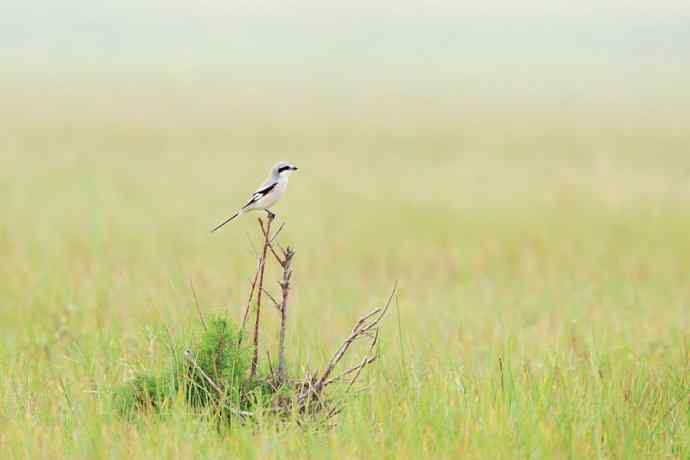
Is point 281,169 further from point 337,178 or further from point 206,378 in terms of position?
point 337,178

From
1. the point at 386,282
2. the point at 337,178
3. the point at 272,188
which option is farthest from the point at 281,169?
the point at 337,178

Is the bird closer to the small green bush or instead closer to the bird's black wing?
the bird's black wing

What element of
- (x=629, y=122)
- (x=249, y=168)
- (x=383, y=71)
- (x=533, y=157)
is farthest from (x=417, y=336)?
(x=383, y=71)

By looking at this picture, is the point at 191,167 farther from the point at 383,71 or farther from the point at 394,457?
the point at 383,71

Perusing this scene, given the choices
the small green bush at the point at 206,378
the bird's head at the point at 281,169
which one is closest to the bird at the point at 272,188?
the bird's head at the point at 281,169

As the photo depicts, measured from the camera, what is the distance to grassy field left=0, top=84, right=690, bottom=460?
4.35 m

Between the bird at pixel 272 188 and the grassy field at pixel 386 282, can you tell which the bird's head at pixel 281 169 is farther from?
the grassy field at pixel 386 282

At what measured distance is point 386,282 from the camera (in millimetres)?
10531

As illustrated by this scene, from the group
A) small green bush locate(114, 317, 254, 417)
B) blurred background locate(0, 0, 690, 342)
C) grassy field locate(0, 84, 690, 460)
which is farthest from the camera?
blurred background locate(0, 0, 690, 342)

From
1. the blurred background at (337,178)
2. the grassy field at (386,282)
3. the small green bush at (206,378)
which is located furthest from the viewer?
the blurred background at (337,178)

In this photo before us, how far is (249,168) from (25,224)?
8.11 m

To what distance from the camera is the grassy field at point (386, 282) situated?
A: 4.35 meters

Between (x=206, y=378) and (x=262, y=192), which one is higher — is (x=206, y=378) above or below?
below

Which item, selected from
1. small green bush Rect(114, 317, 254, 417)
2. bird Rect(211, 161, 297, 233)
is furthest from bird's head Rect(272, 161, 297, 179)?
small green bush Rect(114, 317, 254, 417)
